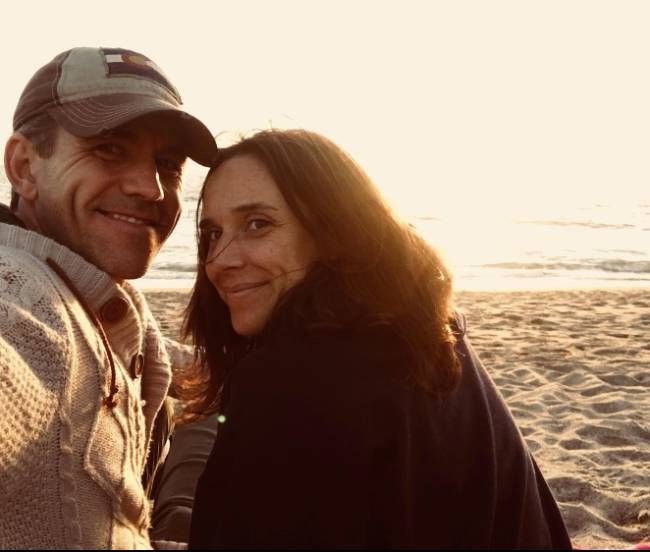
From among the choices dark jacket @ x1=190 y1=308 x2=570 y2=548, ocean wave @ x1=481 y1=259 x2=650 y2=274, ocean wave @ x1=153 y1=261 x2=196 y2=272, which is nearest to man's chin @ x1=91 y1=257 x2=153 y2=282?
dark jacket @ x1=190 y1=308 x2=570 y2=548

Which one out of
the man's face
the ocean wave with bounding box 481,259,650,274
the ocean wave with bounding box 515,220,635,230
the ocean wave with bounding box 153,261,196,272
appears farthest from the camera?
the ocean wave with bounding box 515,220,635,230

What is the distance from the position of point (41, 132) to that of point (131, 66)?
0.40 metres

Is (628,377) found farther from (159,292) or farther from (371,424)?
(159,292)

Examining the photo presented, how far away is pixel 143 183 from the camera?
8.16ft

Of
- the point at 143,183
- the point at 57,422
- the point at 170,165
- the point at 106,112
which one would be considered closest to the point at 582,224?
the point at 170,165

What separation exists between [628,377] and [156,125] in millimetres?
5572

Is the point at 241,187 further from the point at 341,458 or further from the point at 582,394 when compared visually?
the point at 582,394

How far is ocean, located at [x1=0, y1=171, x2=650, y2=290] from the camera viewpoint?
15039 millimetres

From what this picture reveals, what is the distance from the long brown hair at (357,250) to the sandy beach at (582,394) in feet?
7.55

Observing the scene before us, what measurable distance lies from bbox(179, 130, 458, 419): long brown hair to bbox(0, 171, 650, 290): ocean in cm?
619

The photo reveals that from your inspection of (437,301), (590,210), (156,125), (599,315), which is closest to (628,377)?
(599,315)

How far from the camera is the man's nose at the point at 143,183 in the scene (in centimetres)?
246

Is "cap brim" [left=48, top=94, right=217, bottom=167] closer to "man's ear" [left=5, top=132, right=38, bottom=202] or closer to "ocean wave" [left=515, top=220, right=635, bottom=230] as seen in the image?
"man's ear" [left=5, top=132, right=38, bottom=202]

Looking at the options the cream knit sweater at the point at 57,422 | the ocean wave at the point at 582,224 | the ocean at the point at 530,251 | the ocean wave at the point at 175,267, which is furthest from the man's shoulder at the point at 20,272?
the ocean wave at the point at 582,224
